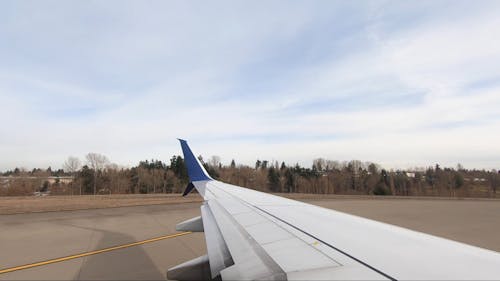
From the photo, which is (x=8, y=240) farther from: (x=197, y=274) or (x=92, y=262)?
(x=197, y=274)

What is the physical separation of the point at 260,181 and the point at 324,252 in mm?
74372

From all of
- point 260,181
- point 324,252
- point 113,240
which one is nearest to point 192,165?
point 113,240

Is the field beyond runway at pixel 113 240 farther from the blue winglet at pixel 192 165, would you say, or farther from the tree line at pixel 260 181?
the tree line at pixel 260 181

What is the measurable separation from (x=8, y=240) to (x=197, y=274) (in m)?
8.79

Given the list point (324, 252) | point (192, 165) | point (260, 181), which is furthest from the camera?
point (260, 181)

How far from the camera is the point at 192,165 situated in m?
6.61

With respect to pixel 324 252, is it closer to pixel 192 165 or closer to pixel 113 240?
pixel 192 165

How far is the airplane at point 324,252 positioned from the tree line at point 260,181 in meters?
57.3

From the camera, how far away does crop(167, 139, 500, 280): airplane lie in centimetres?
159

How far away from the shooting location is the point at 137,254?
6875mm

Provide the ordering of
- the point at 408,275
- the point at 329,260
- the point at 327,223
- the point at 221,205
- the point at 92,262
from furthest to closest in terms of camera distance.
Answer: the point at 92,262 < the point at 221,205 < the point at 327,223 < the point at 329,260 < the point at 408,275

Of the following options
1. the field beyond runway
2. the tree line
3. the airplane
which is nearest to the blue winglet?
the field beyond runway

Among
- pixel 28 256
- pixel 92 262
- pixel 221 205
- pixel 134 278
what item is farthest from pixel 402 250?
pixel 28 256

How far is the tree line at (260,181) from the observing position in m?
60.7
